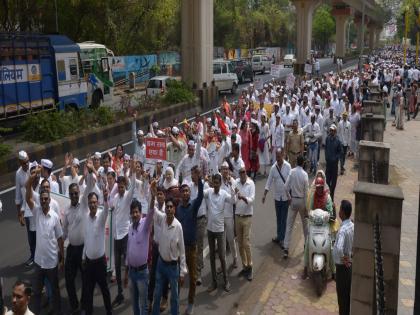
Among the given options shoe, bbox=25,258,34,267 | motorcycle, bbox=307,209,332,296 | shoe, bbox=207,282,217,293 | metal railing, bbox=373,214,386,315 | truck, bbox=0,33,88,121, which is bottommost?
shoe, bbox=207,282,217,293

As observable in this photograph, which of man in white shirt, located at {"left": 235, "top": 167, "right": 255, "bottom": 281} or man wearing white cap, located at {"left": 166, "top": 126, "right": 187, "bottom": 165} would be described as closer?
man in white shirt, located at {"left": 235, "top": 167, "right": 255, "bottom": 281}

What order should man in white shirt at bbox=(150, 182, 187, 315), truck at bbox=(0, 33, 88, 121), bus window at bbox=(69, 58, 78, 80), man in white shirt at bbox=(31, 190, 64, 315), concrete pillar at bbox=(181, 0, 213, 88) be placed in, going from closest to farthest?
man in white shirt at bbox=(150, 182, 187, 315) → man in white shirt at bbox=(31, 190, 64, 315) → truck at bbox=(0, 33, 88, 121) → bus window at bbox=(69, 58, 78, 80) → concrete pillar at bbox=(181, 0, 213, 88)

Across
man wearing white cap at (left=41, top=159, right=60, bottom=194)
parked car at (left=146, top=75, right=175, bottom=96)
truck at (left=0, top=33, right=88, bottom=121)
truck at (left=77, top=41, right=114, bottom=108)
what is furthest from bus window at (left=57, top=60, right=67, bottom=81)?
man wearing white cap at (left=41, top=159, right=60, bottom=194)

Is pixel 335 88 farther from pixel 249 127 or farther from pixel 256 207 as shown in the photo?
pixel 256 207

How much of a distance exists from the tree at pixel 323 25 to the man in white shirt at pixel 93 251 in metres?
100

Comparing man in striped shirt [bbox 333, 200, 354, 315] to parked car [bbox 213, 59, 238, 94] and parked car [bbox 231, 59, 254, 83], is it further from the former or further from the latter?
parked car [bbox 231, 59, 254, 83]

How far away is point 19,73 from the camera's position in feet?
54.8

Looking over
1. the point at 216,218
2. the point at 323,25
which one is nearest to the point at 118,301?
the point at 216,218

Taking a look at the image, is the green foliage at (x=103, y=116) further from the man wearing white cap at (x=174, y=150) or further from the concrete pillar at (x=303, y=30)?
the concrete pillar at (x=303, y=30)

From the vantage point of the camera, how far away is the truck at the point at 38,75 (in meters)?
16.2

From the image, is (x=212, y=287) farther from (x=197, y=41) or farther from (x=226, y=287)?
(x=197, y=41)

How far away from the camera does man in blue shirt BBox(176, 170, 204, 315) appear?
6.76m

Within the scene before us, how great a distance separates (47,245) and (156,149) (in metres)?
3.02

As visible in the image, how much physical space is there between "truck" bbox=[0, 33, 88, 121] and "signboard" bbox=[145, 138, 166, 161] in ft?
29.4
